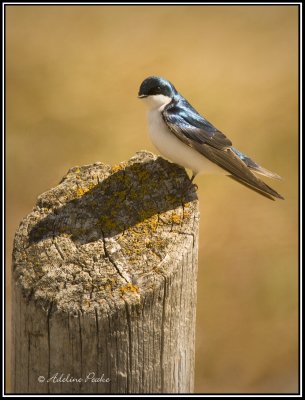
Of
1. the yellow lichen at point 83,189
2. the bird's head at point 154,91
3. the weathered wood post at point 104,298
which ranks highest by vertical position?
the bird's head at point 154,91

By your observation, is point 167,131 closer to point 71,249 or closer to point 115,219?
point 115,219

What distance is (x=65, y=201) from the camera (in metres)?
2.51

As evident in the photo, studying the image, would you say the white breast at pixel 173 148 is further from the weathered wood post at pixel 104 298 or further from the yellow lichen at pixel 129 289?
the yellow lichen at pixel 129 289

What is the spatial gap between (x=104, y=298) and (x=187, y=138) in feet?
3.95

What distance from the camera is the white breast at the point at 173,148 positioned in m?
3.03

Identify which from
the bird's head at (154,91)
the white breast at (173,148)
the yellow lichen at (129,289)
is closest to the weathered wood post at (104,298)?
the yellow lichen at (129,289)

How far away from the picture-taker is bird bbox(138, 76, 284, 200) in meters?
3.09

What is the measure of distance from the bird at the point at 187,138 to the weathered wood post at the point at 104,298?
0.64 meters

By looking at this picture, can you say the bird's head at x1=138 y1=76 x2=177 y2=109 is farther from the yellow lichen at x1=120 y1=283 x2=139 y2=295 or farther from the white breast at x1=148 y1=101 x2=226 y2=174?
the yellow lichen at x1=120 y1=283 x2=139 y2=295

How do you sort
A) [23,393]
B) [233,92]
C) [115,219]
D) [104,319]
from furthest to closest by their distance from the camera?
[233,92] < [115,219] < [23,393] < [104,319]

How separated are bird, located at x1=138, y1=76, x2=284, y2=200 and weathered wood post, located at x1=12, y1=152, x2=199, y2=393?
2.09ft

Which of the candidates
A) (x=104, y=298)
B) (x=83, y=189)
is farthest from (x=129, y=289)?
(x=83, y=189)

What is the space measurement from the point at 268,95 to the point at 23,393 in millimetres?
5985

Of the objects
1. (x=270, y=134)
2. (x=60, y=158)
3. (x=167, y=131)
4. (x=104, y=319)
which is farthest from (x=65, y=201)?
(x=270, y=134)
